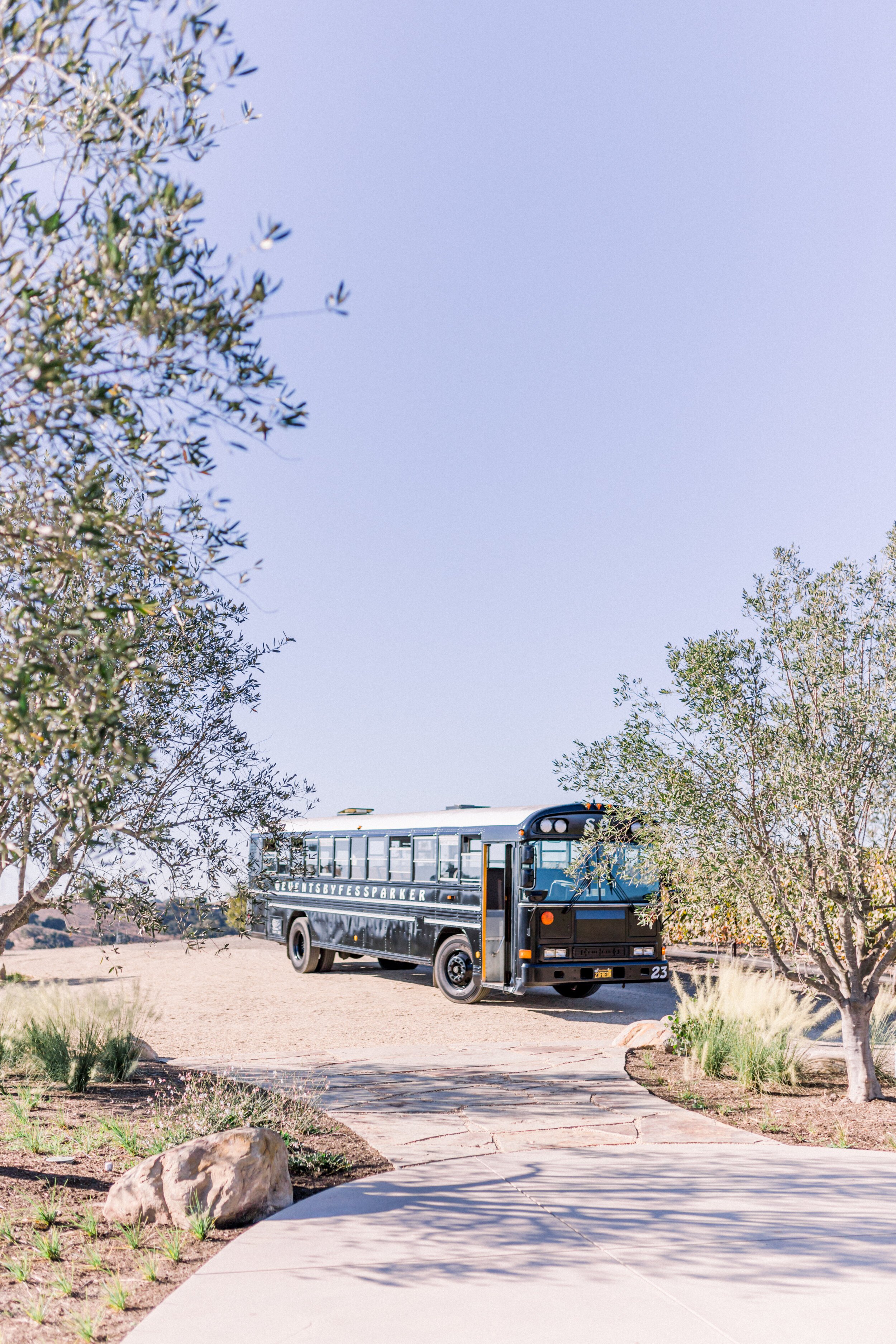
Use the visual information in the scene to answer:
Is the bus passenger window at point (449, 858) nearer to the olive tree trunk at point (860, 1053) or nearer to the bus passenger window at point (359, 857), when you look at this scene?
the bus passenger window at point (359, 857)

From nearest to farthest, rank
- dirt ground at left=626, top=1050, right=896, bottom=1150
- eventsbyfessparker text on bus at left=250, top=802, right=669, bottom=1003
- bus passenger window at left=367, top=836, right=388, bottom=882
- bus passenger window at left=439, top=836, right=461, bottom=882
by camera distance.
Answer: dirt ground at left=626, top=1050, right=896, bottom=1150, eventsbyfessparker text on bus at left=250, top=802, right=669, bottom=1003, bus passenger window at left=439, top=836, right=461, bottom=882, bus passenger window at left=367, top=836, right=388, bottom=882

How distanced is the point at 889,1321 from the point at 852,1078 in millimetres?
4729

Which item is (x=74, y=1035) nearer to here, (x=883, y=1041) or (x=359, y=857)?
(x=883, y=1041)

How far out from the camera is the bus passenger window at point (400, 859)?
52.7 feet

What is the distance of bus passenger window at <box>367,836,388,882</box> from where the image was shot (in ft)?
55.0

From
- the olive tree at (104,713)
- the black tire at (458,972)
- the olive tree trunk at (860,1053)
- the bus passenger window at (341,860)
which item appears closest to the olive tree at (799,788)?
the olive tree trunk at (860,1053)

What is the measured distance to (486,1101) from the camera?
28.2 feet

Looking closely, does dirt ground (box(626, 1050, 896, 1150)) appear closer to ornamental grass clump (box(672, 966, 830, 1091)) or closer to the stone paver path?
ornamental grass clump (box(672, 966, 830, 1091))

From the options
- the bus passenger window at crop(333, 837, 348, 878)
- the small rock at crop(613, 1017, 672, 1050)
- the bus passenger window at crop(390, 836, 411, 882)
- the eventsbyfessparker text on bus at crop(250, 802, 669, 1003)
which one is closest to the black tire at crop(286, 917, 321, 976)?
the bus passenger window at crop(333, 837, 348, 878)

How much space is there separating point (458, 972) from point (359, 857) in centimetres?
322

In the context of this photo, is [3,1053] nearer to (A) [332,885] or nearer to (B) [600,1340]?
(B) [600,1340]

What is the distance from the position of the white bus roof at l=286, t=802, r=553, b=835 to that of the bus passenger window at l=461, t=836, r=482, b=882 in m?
0.17

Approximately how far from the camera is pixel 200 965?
21859 millimetres

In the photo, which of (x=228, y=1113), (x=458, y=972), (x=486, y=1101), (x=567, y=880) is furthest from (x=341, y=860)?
(x=228, y=1113)
